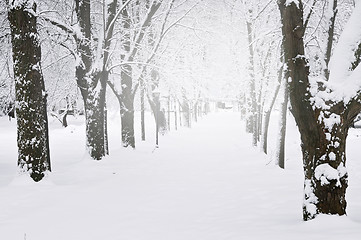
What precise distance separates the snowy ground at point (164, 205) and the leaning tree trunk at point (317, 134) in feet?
0.98

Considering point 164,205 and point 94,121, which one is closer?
point 164,205

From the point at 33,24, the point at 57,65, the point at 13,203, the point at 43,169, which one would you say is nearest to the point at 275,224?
the point at 13,203

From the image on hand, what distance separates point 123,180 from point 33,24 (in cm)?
431

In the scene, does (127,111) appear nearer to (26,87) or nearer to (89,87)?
(89,87)

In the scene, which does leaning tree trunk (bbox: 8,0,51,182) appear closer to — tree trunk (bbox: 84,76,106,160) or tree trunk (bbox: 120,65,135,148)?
tree trunk (bbox: 84,76,106,160)

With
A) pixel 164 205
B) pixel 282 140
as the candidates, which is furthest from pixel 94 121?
pixel 282 140

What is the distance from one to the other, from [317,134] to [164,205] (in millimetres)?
3104

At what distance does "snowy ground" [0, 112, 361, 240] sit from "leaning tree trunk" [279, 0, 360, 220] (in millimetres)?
298

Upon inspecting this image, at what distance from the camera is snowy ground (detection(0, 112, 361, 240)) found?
4.41 m

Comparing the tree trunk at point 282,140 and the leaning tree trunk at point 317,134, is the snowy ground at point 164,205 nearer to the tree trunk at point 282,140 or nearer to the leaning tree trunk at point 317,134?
the leaning tree trunk at point 317,134

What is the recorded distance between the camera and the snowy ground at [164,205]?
441 centimetres

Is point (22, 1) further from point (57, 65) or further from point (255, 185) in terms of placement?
point (255, 185)

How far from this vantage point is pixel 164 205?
20.0 feet

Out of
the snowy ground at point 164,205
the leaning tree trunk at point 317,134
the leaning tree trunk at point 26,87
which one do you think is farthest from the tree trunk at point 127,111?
the leaning tree trunk at point 317,134
